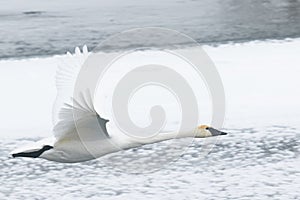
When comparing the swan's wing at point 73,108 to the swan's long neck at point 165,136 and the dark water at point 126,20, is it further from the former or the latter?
the dark water at point 126,20

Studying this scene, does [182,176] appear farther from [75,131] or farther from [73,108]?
[73,108]

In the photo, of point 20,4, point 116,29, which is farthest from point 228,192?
point 20,4

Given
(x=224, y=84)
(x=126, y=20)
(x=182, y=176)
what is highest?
(x=126, y=20)

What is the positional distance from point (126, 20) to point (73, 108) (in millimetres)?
6961

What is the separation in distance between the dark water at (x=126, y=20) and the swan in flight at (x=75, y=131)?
5323 mm

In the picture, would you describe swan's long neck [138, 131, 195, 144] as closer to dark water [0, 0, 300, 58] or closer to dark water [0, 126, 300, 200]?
dark water [0, 126, 300, 200]

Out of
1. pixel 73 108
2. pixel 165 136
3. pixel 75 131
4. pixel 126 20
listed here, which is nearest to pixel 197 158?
pixel 165 136

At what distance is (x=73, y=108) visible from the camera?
4215 millimetres

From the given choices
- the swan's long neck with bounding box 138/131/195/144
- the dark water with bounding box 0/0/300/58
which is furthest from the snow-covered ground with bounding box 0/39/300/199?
the dark water with bounding box 0/0/300/58

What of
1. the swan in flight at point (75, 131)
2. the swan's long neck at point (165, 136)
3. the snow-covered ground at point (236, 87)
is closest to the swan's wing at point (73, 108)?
the swan in flight at point (75, 131)

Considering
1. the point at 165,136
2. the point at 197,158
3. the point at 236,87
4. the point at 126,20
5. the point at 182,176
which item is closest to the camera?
the point at 165,136

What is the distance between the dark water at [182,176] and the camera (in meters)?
5.42

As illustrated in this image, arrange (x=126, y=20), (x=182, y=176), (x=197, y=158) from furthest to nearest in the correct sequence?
(x=126, y=20) → (x=197, y=158) → (x=182, y=176)

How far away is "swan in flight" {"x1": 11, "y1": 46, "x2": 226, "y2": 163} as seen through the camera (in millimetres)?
4129
